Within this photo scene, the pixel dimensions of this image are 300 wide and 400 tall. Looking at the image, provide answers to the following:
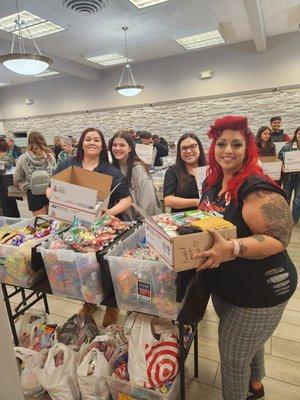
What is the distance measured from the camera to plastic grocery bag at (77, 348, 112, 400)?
1444 millimetres

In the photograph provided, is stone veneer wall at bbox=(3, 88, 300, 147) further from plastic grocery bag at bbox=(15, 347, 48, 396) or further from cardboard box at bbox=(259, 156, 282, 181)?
plastic grocery bag at bbox=(15, 347, 48, 396)

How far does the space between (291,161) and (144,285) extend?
10.0ft

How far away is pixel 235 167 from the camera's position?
116 centimetres

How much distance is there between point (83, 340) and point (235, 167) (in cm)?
136

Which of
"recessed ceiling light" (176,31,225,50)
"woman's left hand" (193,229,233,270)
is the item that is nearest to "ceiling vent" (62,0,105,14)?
"recessed ceiling light" (176,31,225,50)

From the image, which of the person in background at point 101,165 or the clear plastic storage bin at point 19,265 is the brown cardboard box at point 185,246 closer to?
the clear plastic storage bin at point 19,265

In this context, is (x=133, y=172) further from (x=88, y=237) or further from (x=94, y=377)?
(x=94, y=377)

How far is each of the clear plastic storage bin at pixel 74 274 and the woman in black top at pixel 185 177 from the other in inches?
36.9

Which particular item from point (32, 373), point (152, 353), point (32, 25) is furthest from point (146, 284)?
point (32, 25)

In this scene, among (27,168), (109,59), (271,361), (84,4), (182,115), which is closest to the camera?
(271,361)

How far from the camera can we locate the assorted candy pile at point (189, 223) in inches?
36.4

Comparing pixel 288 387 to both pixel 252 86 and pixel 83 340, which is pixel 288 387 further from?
pixel 252 86

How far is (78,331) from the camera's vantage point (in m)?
1.79

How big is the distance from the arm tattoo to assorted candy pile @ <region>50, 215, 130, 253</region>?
0.77 metres
